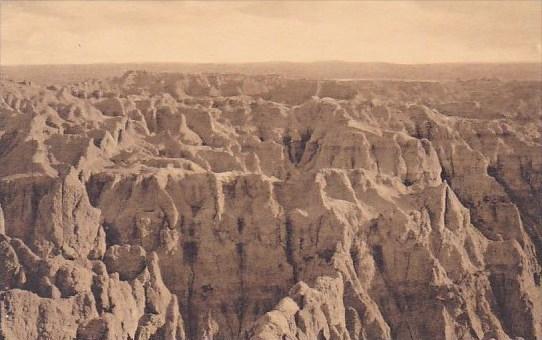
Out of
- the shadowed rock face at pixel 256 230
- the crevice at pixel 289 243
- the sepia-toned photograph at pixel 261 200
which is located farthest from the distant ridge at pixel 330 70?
the crevice at pixel 289 243

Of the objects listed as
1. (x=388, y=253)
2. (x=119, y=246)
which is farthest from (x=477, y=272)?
(x=119, y=246)

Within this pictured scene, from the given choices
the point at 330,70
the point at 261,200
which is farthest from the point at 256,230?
the point at 330,70

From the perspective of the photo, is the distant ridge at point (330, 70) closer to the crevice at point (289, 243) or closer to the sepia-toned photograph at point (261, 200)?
the sepia-toned photograph at point (261, 200)

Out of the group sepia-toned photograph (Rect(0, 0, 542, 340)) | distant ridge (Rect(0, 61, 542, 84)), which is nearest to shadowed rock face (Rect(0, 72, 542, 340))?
sepia-toned photograph (Rect(0, 0, 542, 340))

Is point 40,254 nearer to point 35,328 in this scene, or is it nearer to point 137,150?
point 35,328

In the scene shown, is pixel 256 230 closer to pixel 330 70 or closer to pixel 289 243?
pixel 289 243
